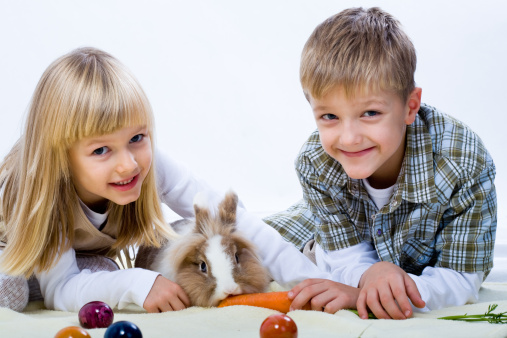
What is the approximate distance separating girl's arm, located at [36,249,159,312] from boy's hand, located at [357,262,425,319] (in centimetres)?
53

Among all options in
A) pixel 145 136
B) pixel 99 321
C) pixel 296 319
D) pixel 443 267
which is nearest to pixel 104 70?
pixel 145 136

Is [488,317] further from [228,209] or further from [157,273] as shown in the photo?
[157,273]

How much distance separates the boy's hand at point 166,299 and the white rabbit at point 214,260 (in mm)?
17

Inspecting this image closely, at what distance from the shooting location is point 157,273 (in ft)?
5.31

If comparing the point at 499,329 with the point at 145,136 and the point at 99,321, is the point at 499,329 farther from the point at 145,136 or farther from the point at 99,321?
the point at 145,136

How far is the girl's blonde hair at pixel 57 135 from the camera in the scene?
5.15 ft

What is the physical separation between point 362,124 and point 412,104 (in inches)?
7.1

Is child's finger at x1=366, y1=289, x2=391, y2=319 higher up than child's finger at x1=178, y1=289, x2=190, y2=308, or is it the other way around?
child's finger at x1=366, y1=289, x2=391, y2=319

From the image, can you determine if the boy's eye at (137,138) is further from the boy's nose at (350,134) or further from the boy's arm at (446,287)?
the boy's arm at (446,287)

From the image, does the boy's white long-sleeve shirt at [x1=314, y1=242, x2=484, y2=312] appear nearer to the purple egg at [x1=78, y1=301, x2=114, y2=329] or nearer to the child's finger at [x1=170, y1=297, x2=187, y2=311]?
the child's finger at [x1=170, y1=297, x2=187, y2=311]

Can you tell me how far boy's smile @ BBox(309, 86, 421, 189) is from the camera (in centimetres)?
150

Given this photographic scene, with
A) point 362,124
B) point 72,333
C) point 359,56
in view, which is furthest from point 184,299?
point 359,56

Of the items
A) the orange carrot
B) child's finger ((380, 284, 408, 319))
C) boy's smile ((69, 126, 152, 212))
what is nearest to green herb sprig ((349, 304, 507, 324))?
child's finger ((380, 284, 408, 319))

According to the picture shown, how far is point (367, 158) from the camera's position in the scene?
1.56m
